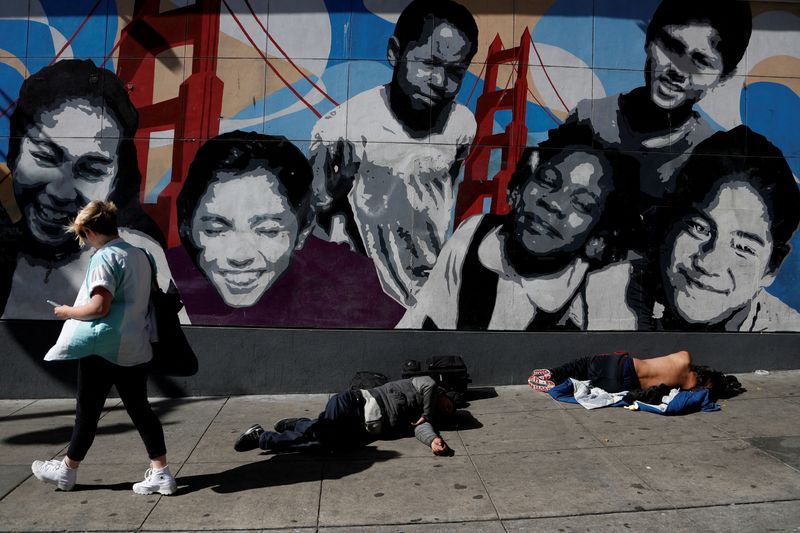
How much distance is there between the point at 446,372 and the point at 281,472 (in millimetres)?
2219

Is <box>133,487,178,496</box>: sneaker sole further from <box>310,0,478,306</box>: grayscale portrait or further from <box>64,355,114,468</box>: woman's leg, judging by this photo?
<box>310,0,478,306</box>: grayscale portrait

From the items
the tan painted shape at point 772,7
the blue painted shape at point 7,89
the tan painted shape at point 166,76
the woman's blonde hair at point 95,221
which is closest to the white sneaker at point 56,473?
the woman's blonde hair at point 95,221

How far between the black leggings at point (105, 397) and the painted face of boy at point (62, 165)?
10.7 feet

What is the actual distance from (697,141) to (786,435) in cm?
332

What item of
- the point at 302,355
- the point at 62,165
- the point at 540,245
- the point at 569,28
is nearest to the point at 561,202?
the point at 540,245

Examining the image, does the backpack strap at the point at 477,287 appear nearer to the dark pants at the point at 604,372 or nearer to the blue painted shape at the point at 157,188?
the dark pants at the point at 604,372

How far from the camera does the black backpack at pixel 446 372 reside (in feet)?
21.9

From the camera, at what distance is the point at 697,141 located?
749 cm

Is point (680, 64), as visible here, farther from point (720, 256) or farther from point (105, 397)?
point (105, 397)

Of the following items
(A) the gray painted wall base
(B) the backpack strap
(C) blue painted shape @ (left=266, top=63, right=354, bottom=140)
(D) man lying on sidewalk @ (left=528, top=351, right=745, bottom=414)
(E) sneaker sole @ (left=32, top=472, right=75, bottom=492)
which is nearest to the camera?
(E) sneaker sole @ (left=32, top=472, right=75, bottom=492)

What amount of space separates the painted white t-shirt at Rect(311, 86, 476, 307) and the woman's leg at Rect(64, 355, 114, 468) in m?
3.22

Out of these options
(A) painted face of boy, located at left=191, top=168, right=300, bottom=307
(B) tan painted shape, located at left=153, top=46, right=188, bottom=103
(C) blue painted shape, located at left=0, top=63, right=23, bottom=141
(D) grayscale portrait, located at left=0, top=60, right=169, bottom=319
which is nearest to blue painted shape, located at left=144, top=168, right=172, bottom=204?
(D) grayscale portrait, located at left=0, top=60, right=169, bottom=319

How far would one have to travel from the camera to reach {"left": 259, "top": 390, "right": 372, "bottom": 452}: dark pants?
527 cm

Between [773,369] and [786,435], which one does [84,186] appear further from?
[773,369]
